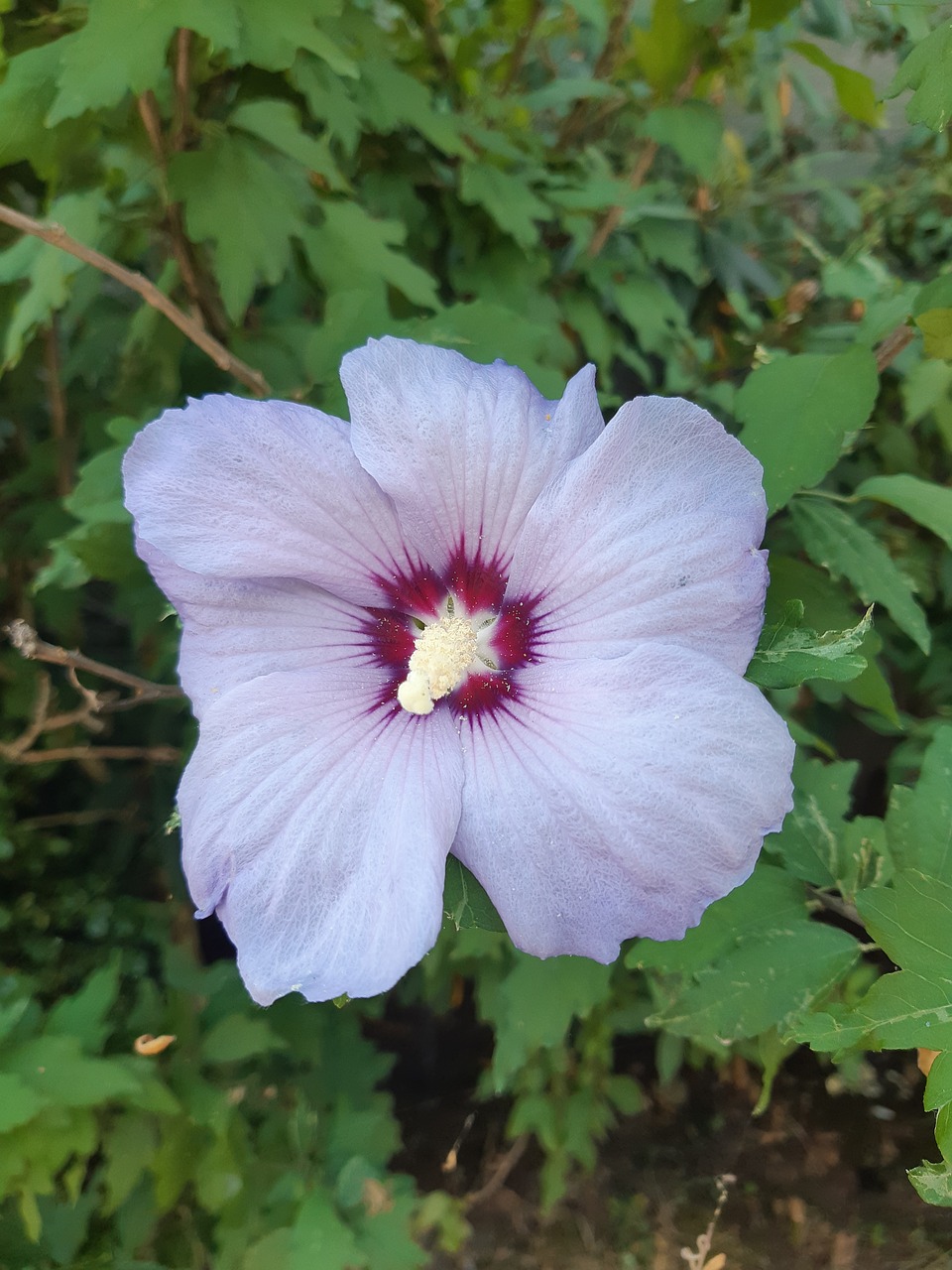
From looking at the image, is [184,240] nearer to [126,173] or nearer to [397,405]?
[126,173]

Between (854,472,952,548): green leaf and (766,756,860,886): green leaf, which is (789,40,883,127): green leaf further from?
(766,756,860,886): green leaf

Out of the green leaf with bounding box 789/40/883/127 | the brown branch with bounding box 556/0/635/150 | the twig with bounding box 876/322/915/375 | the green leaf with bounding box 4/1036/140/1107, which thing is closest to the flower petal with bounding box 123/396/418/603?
the twig with bounding box 876/322/915/375

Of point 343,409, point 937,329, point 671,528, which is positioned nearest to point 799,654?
point 671,528

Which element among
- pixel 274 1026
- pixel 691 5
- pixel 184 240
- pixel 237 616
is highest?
pixel 691 5

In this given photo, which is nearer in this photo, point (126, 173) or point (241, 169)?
point (241, 169)

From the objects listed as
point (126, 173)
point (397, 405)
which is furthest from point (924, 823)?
point (126, 173)

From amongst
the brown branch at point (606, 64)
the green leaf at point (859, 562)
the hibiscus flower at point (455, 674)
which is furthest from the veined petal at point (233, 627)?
the brown branch at point (606, 64)

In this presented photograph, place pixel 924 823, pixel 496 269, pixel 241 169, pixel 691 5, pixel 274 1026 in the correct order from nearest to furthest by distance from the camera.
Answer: pixel 924 823
pixel 241 169
pixel 691 5
pixel 496 269
pixel 274 1026
